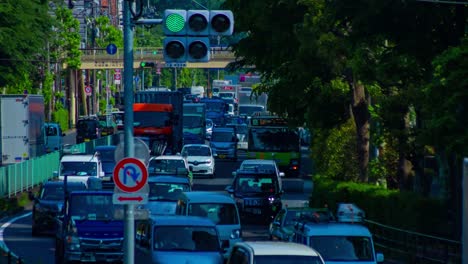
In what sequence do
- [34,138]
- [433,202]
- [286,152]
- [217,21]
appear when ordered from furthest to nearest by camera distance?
[286,152] < [34,138] < [433,202] < [217,21]

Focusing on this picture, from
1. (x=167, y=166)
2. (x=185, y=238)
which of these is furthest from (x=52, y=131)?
(x=185, y=238)

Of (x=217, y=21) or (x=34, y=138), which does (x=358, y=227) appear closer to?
(x=217, y=21)

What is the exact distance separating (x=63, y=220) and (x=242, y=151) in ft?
201

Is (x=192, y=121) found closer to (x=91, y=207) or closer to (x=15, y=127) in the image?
(x=15, y=127)

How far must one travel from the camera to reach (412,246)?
95.7ft

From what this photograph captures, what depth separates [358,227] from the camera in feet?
76.1

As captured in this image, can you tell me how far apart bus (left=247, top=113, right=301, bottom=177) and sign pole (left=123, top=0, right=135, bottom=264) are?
44.6 meters

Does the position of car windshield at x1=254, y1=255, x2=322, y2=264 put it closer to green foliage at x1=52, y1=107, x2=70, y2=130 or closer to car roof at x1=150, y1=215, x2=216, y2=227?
car roof at x1=150, y1=215, x2=216, y2=227

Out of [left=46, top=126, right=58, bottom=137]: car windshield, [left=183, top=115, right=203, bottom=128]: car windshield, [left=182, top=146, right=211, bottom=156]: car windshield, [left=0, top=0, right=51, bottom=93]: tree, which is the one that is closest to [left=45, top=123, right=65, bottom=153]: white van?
[left=46, top=126, right=58, bottom=137]: car windshield

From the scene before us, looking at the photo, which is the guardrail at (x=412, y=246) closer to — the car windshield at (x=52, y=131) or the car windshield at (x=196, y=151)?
the car windshield at (x=196, y=151)

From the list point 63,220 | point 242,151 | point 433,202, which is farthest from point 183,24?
point 242,151

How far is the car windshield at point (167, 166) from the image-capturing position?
4722 centimetres

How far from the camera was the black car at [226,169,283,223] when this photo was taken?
1554 inches

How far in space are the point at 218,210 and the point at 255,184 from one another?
10.8m
